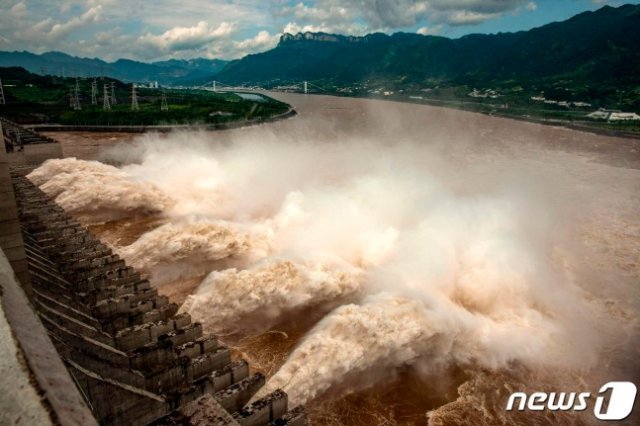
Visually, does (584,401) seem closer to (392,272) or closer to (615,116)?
(392,272)

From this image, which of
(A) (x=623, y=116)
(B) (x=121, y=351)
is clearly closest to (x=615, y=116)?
(A) (x=623, y=116)

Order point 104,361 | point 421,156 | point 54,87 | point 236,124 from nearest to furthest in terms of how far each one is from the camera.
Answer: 1. point 104,361
2. point 421,156
3. point 236,124
4. point 54,87

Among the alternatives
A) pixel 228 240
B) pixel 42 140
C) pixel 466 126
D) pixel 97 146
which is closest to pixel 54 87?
pixel 97 146

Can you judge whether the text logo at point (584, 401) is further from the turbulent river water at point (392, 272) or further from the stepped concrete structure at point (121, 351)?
the stepped concrete structure at point (121, 351)

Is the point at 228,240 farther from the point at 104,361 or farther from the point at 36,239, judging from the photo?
the point at 104,361

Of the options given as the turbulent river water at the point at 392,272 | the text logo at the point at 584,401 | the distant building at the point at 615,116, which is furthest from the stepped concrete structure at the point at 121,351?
the distant building at the point at 615,116

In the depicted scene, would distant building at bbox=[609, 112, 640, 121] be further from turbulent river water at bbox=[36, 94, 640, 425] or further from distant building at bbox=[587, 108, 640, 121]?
turbulent river water at bbox=[36, 94, 640, 425]

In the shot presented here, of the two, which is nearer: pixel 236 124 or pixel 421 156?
pixel 421 156
